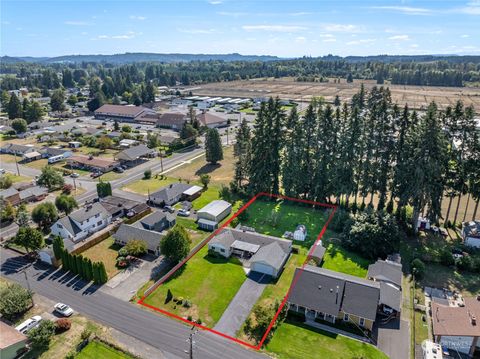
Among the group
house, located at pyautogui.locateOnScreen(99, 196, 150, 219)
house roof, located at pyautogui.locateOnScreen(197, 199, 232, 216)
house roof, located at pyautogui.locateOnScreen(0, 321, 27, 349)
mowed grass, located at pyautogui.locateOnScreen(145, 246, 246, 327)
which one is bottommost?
mowed grass, located at pyautogui.locateOnScreen(145, 246, 246, 327)

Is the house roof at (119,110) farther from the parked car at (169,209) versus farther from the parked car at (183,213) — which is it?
the parked car at (183,213)

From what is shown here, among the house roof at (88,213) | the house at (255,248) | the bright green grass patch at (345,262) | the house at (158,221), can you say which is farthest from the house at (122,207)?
the bright green grass patch at (345,262)

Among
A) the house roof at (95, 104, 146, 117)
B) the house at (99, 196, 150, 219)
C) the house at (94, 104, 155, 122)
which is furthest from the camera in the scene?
the house roof at (95, 104, 146, 117)

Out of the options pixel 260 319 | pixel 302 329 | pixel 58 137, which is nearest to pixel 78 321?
pixel 260 319

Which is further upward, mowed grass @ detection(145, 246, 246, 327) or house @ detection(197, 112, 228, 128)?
house @ detection(197, 112, 228, 128)

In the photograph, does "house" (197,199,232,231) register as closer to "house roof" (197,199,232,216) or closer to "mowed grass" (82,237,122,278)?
"house roof" (197,199,232,216)

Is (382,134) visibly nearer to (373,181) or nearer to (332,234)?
(373,181)

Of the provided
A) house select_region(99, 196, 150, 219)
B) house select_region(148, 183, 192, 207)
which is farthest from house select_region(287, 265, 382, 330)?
house select_region(148, 183, 192, 207)
